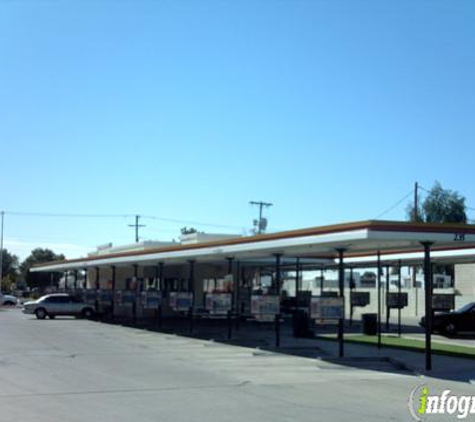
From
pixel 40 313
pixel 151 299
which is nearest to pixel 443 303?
pixel 151 299

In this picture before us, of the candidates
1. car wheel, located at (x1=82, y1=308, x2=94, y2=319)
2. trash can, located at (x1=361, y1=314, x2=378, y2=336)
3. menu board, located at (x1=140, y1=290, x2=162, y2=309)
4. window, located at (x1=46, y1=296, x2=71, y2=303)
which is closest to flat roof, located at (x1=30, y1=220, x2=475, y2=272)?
trash can, located at (x1=361, y1=314, x2=378, y2=336)

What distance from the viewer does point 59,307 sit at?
4519 centimetres

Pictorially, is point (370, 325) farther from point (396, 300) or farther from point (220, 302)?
point (220, 302)

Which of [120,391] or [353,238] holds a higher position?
[353,238]

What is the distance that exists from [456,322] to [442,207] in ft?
167

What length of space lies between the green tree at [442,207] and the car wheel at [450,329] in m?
49.5

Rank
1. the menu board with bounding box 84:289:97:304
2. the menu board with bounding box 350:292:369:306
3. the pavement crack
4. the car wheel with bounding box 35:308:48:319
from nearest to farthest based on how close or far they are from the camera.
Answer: the pavement crack → the menu board with bounding box 350:292:369:306 → the car wheel with bounding box 35:308:48:319 → the menu board with bounding box 84:289:97:304

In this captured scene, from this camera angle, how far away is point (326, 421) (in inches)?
425

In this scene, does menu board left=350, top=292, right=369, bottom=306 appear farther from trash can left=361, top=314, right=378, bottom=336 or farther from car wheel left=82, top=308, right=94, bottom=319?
car wheel left=82, top=308, right=94, bottom=319

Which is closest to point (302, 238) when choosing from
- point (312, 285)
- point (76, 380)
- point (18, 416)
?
point (76, 380)

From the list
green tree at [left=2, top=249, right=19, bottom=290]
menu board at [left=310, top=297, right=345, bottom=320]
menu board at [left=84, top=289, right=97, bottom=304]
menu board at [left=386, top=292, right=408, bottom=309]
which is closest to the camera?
menu board at [left=310, top=297, right=345, bottom=320]

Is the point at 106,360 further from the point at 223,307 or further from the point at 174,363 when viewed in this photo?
the point at 223,307

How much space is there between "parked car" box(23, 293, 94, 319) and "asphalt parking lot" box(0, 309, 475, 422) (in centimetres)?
2155

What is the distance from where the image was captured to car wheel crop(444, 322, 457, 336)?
31203 millimetres
